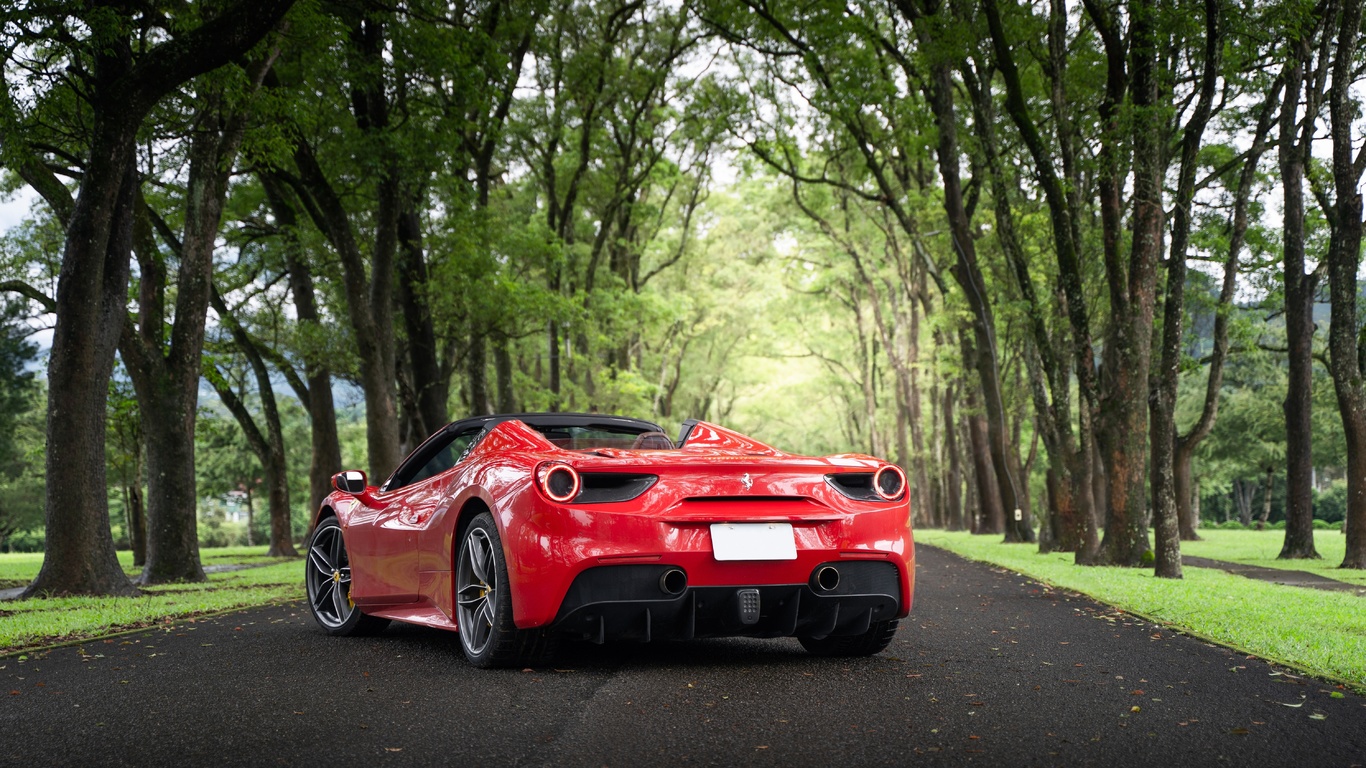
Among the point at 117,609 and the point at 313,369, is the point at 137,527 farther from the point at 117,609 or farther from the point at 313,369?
the point at 117,609

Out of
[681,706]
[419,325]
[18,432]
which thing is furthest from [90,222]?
[18,432]

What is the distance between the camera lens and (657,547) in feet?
16.1

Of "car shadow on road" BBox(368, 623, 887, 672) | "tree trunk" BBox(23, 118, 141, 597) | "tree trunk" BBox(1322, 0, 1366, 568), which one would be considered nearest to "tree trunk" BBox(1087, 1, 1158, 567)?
"tree trunk" BBox(1322, 0, 1366, 568)

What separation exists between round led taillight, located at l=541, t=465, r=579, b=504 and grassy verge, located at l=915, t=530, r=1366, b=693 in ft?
11.4

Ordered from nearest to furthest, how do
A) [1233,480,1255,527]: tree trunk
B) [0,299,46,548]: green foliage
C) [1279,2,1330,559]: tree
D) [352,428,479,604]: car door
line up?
[352,428,479,604]: car door
[1279,2,1330,559]: tree
[0,299,46,548]: green foliage
[1233,480,1255,527]: tree trunk

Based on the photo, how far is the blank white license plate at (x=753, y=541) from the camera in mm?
4984

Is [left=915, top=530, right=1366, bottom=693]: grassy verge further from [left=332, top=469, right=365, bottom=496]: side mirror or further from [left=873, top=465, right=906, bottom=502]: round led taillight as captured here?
[left=332, top=469, right=365, bottom=496]: side mirror

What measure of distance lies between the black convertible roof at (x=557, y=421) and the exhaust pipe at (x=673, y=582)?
1387mm

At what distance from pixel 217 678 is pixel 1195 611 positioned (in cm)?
670

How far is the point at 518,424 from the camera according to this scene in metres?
5.76

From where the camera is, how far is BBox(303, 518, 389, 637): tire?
698 centimetres

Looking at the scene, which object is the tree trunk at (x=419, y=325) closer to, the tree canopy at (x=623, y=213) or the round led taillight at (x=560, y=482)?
the tree canopy at (x=623, y=213)

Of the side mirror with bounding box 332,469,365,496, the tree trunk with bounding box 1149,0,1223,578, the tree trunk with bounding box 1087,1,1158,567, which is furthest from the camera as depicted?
the tree trunk with bounding box 1087,1,1158,567

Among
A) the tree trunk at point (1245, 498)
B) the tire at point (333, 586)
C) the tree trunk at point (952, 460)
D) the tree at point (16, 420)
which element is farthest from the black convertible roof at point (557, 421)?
the tree trunk at point (1245, 498)
